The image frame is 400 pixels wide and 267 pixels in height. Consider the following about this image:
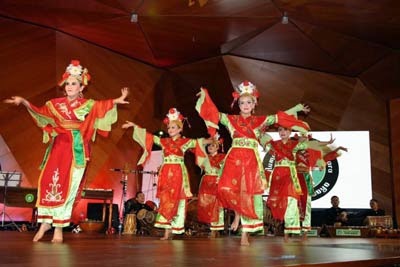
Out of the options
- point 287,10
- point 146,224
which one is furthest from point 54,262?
point 287,10

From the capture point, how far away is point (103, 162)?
914 cm

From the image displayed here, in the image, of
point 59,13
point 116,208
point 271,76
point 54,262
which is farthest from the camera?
point 271,76

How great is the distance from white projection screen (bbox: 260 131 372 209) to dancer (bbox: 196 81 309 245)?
17.2 ft

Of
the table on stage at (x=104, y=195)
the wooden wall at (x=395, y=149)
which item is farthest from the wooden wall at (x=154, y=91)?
the table on stage at (x=104, y=195)

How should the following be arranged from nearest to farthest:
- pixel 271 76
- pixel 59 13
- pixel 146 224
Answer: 1. pixel 146 224
2. pixel 59 13
3. pixel 271 76

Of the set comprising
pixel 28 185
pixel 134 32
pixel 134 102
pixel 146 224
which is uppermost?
pixel 134 32

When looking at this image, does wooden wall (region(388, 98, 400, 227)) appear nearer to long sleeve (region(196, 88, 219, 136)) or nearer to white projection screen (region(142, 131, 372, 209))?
white projection screen (region(142, 131, 372, 209))

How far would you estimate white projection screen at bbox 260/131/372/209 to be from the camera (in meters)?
9.03

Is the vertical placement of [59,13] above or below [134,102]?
above

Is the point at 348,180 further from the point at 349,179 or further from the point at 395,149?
the point at 395,149

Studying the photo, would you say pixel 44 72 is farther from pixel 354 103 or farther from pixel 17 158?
pixel 354 103

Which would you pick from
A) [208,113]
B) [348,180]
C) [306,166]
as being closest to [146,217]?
[306,166]

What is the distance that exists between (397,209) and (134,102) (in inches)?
238

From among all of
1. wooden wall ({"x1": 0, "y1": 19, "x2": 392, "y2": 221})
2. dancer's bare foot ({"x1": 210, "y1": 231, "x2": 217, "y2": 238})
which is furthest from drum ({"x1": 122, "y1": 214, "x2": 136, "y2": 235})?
wooden wall ({"x1": 0, "y1": 19, "x2": 392, "y2": 221})
